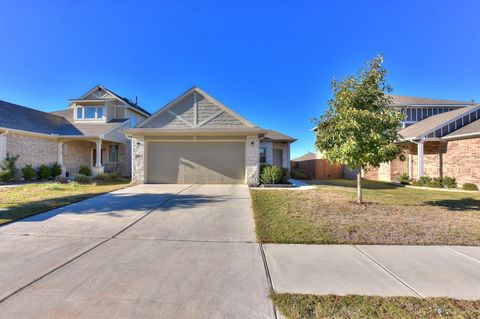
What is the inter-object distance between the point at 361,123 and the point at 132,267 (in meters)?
7.21

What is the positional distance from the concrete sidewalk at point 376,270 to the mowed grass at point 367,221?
1.17 ft

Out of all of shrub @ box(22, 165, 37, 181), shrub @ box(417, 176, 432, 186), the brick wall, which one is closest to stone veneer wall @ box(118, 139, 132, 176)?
shrub @ box(22, 165, 37, 181)

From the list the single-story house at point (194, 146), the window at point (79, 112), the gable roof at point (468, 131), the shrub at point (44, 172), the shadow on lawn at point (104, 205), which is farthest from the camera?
the window at point (79, 112)

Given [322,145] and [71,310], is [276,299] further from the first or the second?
[322,145]

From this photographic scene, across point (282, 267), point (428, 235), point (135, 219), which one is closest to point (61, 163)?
point (135, 219)

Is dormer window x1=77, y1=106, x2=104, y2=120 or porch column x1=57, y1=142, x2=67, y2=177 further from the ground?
dormer window x1=77, y1=106, x2=104, y2=120

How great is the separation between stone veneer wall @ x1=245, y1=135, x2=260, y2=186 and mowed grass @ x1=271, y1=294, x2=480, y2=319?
400 inches

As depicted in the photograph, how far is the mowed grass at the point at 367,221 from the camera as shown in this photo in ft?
16.0

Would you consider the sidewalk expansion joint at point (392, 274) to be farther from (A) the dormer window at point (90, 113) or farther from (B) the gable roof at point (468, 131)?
(A) the dormer window at point (90, 113)

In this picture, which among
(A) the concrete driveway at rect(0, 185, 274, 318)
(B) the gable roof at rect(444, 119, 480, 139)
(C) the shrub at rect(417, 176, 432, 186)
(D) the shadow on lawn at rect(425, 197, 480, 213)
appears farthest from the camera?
(C) the shrub at rect(417, 176, 432, 186)

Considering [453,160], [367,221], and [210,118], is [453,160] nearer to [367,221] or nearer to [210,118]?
[367,221]

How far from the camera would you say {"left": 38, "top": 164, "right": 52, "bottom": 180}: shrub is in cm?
1559

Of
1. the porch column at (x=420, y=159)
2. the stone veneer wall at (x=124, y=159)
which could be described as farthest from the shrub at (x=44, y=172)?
the porch column at (x=420, y=159)

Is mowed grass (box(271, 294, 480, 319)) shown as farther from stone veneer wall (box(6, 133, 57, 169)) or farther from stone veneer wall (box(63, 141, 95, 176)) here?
stone veneer wall (box(63, 141, 95, 176))
